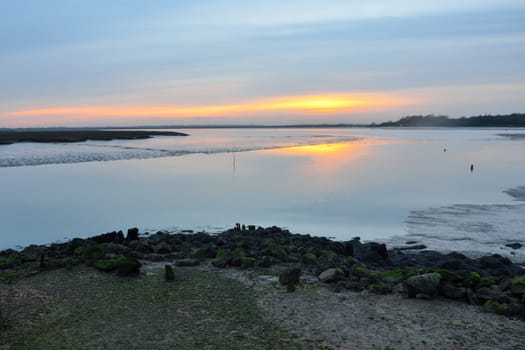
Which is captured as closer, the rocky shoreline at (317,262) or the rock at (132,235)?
the rocky shoreline at (317,262)

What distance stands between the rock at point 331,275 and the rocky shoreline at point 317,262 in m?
0.02

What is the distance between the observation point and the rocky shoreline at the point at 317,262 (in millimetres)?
7355

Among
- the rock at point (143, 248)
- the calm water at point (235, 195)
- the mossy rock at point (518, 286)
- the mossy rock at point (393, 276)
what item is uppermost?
the mossy rock at point (518, 286)

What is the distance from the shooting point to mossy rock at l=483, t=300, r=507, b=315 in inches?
267

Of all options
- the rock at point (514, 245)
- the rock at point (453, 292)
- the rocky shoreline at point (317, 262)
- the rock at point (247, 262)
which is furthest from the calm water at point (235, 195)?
the rock at point (453, 292)

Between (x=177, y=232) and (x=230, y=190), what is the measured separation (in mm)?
7886

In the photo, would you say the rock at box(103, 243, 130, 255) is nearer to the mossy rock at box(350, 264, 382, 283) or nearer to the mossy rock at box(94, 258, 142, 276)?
the mossy rock at box(94, 258, 142, 276)

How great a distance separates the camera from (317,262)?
9266 millimetres

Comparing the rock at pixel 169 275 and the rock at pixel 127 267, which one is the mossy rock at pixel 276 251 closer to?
the rock at pixel 169 275

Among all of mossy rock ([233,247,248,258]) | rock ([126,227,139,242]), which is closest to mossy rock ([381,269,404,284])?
mossy rock ([233,247,248,258])

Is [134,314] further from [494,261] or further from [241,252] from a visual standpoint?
[494,261]

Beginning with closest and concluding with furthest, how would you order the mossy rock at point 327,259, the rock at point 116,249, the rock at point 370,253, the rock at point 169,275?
the rock at point 169,275 < the mossy rock at point 327,259 < the rock at point 370,253 < the rock at point 116,249

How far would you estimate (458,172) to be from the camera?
88.6 ft

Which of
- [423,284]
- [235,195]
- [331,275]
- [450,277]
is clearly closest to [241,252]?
[331,275]
